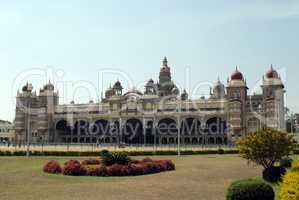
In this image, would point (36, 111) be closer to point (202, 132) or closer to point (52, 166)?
point (202, 132)

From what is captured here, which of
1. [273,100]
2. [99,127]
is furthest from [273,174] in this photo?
[99,127]

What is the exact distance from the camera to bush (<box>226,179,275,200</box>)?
41.0 ft

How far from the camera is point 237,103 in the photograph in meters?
69.3

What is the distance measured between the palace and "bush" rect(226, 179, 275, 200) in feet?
158

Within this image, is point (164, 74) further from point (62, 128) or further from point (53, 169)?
point (53, 169)

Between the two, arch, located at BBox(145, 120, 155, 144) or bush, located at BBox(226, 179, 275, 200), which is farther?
arch, located at BBox(145, 120, 155, 144)

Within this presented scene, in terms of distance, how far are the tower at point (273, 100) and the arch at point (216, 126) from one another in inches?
307

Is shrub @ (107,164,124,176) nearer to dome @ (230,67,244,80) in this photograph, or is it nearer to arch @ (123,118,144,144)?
dome @ (230,67,244,80)

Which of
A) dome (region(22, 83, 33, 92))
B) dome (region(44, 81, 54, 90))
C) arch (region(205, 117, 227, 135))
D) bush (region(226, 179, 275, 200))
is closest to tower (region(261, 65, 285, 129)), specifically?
arch (region(205, 117, 227, 135))

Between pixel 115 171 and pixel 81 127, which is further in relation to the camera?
pixel 81 127

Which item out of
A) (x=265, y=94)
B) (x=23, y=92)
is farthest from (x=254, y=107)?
(x=23, y=92)

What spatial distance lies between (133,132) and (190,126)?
1153 centimetres

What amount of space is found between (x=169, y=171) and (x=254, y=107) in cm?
5120

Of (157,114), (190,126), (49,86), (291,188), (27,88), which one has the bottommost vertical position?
(291,188)
